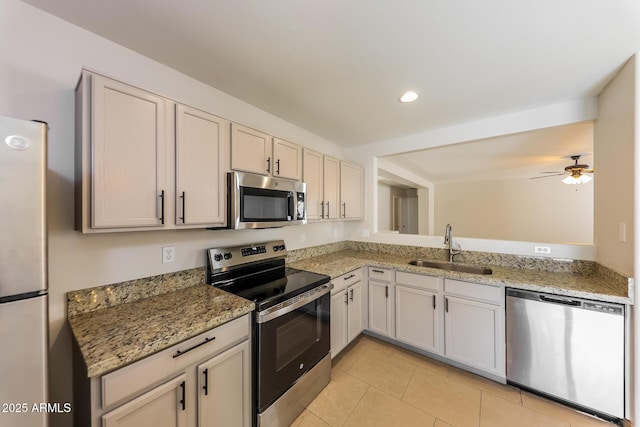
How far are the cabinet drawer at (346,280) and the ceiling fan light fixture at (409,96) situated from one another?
1.76m

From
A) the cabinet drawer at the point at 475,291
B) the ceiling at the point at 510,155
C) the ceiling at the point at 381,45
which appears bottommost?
the cabinet drawer at the point at 475,291

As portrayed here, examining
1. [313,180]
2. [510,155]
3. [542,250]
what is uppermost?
[510,155]

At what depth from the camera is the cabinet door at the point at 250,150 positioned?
5.77ft

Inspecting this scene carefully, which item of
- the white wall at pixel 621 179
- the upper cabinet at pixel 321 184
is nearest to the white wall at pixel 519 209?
the white wall at pixel 621 179

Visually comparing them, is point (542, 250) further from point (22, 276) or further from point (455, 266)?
point (22, 276)

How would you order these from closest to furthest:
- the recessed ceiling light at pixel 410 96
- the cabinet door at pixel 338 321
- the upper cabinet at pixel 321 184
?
1. the recessed ceiling light at pixel 410 96
2. the cabinet door at pixel 338 321
3. the upper cabinet at pixel 321 184

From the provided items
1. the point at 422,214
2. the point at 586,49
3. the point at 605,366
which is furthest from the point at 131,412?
the point at 422,214

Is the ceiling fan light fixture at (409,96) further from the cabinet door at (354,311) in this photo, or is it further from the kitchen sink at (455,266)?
the cabinet door at (354,311)

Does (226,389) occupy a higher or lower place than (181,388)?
lower

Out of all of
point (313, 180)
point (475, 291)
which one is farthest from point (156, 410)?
point (475, 291)

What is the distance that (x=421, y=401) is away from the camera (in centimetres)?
189

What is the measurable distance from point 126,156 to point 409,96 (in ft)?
6.98

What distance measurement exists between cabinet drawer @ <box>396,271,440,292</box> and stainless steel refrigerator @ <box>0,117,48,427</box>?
99.1 inches

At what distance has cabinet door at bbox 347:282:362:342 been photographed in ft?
8.13
